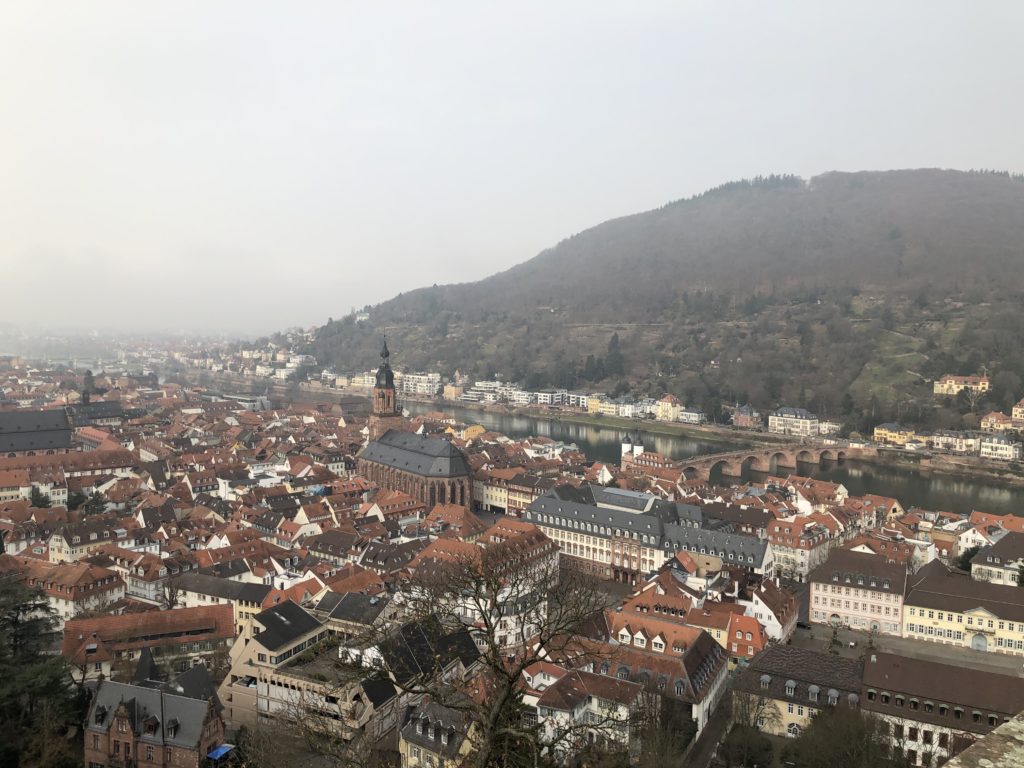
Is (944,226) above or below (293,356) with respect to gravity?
above

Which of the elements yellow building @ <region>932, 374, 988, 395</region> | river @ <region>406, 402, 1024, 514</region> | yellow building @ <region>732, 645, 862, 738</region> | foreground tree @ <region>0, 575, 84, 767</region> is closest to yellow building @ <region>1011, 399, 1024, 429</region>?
yellow building @ <region>932, 374, 988, 395</region>

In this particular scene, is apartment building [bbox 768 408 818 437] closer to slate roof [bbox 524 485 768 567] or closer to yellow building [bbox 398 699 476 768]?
slate roof [bbox 524 485 768 567]

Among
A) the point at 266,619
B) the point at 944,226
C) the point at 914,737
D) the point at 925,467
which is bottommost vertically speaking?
the point at 925,467

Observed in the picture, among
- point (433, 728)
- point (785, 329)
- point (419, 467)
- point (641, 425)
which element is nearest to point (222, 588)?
point (433, 728)

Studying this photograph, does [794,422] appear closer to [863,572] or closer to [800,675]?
[863,572]

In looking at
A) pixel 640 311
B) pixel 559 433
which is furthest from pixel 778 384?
pixel 640 311

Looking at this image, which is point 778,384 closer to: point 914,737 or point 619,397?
point 619,397

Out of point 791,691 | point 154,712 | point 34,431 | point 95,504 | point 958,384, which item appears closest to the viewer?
point 154,712
